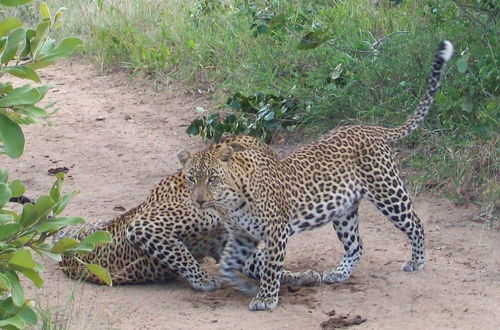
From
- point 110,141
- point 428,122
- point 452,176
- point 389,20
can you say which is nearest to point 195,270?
point 452,176

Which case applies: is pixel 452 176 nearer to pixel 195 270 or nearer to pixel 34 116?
pixel 195 270

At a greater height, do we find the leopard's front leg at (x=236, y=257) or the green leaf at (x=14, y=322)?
the green leaf at (x=14, y=322)

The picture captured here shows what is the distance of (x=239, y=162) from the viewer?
653 centimetres

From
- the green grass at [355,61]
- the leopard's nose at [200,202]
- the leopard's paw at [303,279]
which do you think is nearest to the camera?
the leopard's nose at [200,202]

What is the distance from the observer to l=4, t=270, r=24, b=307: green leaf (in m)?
3.71

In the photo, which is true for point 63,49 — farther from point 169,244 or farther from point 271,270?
point 169,244

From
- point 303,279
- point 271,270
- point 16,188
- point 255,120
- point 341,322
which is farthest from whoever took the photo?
point 255,120

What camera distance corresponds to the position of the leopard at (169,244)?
6824 millimetres

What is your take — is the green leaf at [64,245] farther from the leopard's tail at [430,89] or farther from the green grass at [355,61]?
the green grass at [355,61]

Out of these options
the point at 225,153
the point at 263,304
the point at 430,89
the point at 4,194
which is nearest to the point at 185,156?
the point at 225,153

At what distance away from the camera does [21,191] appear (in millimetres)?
3896

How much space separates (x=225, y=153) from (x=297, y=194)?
1.84 feet

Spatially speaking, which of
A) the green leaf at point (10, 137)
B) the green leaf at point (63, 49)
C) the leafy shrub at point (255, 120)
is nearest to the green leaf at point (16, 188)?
the green leaf at point (10, 137)

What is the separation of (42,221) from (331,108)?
5.68 m
